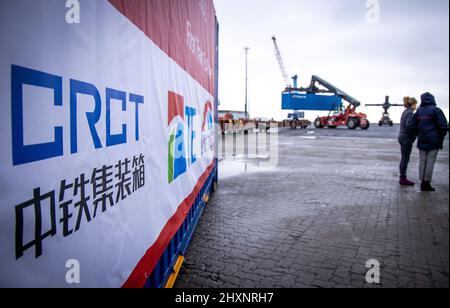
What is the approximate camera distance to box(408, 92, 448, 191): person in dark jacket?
683 cm

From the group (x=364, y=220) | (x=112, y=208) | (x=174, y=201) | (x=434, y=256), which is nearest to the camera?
(x=112, y=208)

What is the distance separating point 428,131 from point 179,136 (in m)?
6.12

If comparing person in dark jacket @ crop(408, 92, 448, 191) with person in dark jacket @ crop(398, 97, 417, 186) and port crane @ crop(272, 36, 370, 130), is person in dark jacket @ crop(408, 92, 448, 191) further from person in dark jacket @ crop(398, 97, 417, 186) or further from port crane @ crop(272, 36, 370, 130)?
port crane @ crop(272, 36, 370, 130)

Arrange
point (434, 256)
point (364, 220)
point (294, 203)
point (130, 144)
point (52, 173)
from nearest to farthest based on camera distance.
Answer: point (52, 173)
point (130, 144)
point (434, 256)
point (364, 220)
point (294, 203)

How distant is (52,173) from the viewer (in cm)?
135

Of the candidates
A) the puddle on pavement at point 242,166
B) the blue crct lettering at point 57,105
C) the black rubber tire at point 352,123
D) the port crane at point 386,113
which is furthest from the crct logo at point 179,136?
the port crane at point 386,113

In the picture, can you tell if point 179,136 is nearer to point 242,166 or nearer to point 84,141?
point 84,141

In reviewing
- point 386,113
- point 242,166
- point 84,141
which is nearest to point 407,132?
point 242,166

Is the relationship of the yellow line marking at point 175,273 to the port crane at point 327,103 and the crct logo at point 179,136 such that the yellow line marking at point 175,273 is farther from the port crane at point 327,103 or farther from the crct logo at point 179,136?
the port crane at point 327,103

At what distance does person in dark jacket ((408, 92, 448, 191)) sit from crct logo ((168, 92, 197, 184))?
567 cm

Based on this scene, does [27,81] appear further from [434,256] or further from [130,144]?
[434,256]
